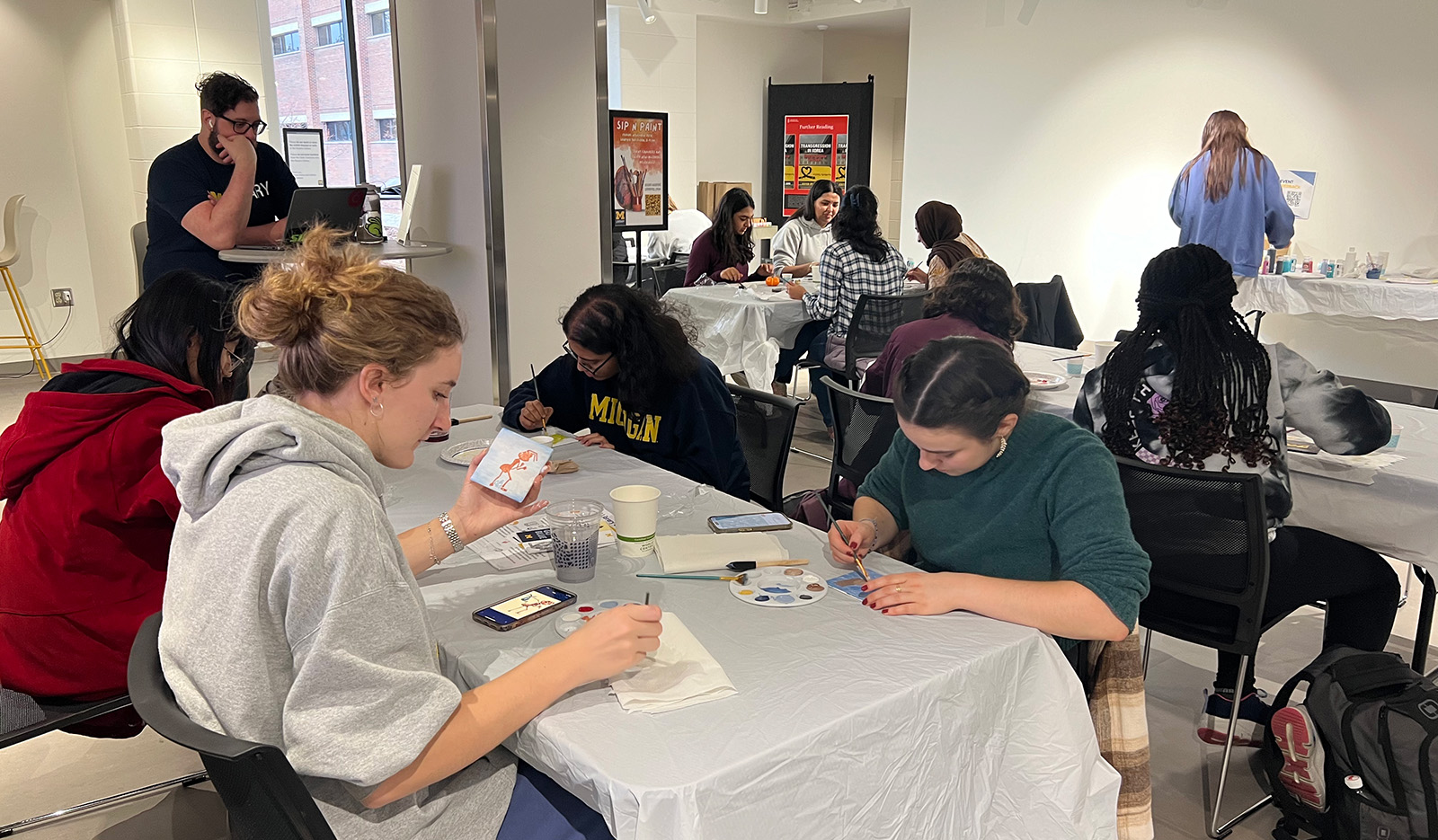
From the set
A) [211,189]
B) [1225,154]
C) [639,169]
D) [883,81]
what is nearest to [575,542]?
[211,189]

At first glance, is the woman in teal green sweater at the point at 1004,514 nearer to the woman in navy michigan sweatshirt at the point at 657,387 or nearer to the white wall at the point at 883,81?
the woman in navy michigan sweatshirt at the point at 657,387

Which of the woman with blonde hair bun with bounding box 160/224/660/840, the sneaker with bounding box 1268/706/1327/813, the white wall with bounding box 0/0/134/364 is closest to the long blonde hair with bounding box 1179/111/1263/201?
the sneaker with bounding box 1268/706/1327/813

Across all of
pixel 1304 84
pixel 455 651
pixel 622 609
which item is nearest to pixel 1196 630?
pixel 622 609

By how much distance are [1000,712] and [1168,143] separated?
664 centimetres

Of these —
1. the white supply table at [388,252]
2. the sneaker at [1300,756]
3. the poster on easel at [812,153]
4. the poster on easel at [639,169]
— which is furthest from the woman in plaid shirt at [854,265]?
the poster on easel at [812,153]

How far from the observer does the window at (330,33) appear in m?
7.81

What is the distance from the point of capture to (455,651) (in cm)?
134

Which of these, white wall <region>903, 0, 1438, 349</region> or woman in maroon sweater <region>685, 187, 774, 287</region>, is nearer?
white wall <region>903, 0, 1438, 349</region>

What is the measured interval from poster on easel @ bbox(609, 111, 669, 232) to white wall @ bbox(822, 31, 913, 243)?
6.77 metres

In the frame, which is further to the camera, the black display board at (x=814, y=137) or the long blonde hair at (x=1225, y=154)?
the black display board at (x=814, y=137)

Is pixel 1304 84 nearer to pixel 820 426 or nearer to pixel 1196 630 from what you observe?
pixel 820 426

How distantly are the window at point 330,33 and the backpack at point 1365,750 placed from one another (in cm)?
807

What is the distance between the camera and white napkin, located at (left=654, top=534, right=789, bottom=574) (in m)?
1.61

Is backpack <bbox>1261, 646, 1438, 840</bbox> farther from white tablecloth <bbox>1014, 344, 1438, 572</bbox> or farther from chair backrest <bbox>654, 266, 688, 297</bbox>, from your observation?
chair backrest <bbox>654, 266, 688, 297</bbox>
